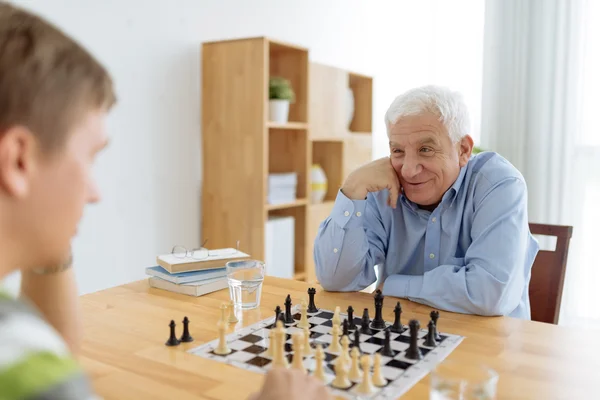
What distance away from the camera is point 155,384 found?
1.03 meters

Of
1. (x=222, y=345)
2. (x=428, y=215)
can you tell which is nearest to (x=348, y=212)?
(x=428, y=215)

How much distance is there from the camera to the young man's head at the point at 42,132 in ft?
1.97

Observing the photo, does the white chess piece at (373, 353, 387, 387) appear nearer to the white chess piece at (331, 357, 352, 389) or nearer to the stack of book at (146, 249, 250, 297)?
the white chess piece at (331, 357, 352, 389)

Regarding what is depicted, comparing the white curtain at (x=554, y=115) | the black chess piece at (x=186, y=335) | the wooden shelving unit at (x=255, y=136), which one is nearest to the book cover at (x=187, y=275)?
the black chess piece at (x=186, y=335)

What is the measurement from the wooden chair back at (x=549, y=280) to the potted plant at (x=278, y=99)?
1.71 metres

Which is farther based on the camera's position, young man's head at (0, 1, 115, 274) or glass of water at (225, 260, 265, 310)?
glass of water at (225, 260, 265, 310)

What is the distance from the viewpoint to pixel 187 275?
167cm

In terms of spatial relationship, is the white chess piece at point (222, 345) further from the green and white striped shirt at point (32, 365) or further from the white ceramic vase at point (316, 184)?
the white ceramic vase at point (316, 184)

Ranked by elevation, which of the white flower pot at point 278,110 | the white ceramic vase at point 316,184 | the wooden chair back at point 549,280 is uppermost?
the white flower pot at point 278,110

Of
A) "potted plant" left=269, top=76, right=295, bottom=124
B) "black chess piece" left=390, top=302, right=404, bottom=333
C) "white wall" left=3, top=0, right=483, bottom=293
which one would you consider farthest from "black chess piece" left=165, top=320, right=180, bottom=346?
"potted plant" left=269, top=76, right=295, bottom=124

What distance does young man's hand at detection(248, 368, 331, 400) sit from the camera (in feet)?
2.71

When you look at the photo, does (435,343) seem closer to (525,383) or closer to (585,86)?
(525,383)

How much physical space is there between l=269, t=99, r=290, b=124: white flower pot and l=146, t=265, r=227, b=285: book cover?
5.36 feet

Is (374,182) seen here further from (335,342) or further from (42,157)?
(42,157)
